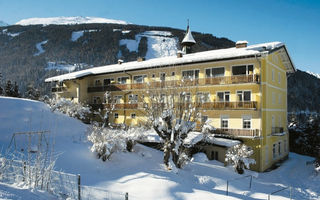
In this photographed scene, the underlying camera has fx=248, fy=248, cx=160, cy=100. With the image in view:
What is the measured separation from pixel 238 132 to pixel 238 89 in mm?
4248

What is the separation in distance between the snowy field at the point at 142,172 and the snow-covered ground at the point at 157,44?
101m

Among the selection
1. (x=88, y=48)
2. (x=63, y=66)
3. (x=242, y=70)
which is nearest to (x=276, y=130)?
(x=242, y=70)

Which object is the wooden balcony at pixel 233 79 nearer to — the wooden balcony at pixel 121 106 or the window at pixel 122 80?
the wooden balcony at pixel 121 106

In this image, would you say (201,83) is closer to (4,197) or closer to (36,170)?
(36,170)

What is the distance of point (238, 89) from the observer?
2412cm

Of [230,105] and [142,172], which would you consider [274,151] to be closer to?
[230,105]

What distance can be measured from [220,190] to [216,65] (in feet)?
45.9

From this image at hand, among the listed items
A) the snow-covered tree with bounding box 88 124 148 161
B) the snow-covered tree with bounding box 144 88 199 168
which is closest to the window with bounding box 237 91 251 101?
the snow-covered tree with bounding box 144 88 199 168

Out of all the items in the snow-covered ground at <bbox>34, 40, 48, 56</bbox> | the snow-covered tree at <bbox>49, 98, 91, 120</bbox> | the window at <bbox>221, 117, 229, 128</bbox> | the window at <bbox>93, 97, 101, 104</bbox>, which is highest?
the snow-covered ground at <bbox>34, 40, 48, 56</bbox>

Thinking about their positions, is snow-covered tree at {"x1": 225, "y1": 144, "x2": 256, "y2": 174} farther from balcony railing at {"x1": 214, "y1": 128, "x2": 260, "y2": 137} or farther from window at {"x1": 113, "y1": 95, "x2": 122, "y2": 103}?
window at {"x1": 113, "y1": 95, "x2": 122, "y2": 103}

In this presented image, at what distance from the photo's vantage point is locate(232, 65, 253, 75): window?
23756 millimetres

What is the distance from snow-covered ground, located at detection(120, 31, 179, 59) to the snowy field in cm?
10138

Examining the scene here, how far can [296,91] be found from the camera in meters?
90.9

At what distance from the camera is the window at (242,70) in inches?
935
